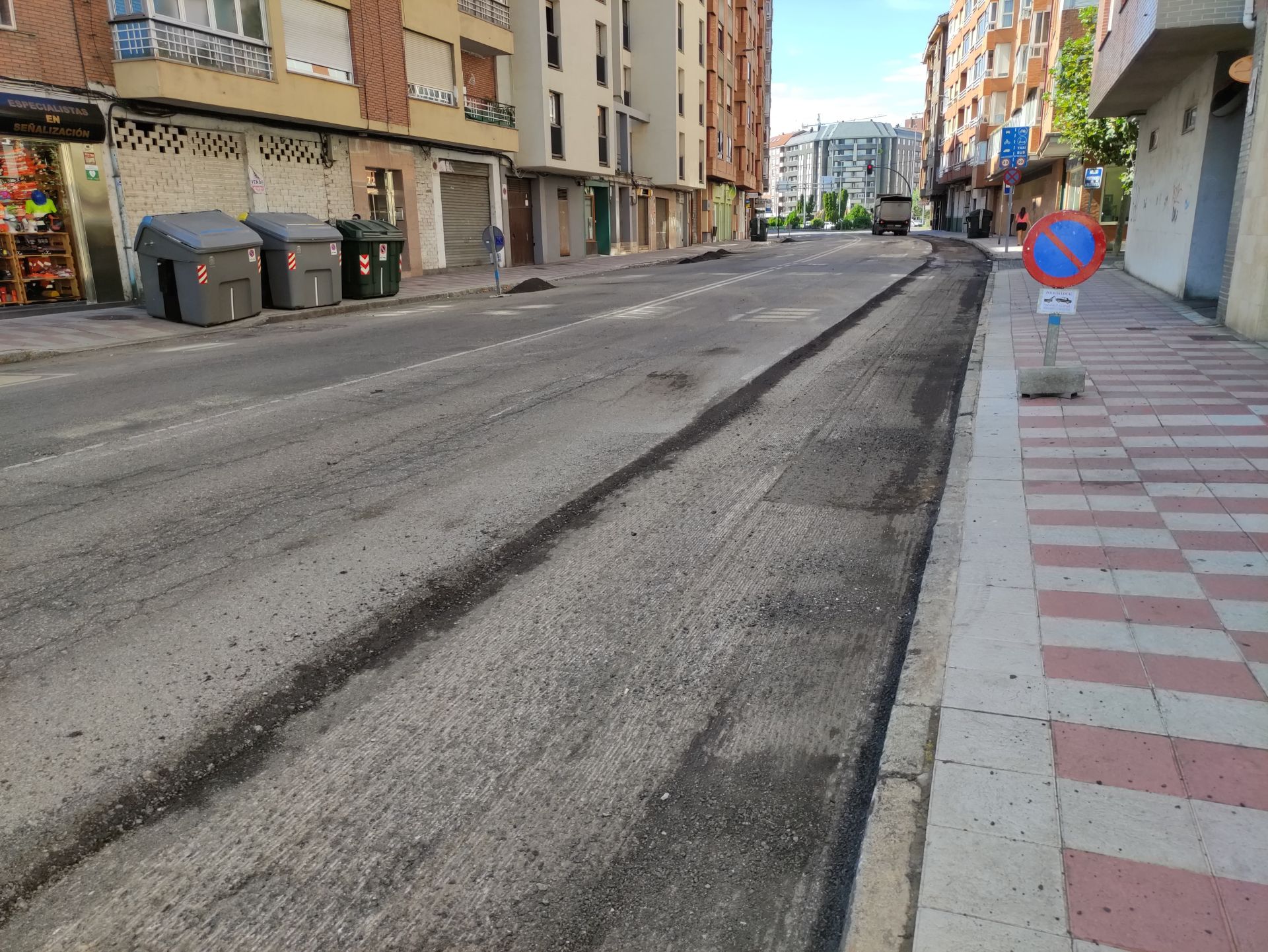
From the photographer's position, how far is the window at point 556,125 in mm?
31594

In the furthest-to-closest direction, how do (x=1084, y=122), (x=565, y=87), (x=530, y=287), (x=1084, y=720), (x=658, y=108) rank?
(x=658, y=108), (x=565, y=87), (x=1084, y=122), (x=530, y=287), (x=1084, y=720)

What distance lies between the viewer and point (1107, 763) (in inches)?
104

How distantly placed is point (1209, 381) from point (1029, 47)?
1858 inches

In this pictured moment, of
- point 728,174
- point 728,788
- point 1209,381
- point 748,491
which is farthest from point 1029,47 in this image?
point 728,788

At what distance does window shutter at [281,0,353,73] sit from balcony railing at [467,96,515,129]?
18.4 feet

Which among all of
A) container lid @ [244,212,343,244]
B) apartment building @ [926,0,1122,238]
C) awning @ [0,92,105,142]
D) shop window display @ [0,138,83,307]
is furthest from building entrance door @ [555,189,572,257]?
shop window display @ [0,138,83,307]

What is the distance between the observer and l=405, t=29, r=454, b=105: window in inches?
957

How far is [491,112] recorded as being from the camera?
93.4ft

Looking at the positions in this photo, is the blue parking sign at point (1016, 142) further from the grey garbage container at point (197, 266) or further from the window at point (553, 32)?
the grey garbage container at point (197, 266)

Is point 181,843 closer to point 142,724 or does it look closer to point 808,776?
point 142,724

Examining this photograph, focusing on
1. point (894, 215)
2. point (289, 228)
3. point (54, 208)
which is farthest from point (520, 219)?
point (894, 215)

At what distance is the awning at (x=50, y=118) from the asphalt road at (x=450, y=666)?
387 inches

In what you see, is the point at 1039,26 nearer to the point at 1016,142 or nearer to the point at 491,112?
the point at 1016,142

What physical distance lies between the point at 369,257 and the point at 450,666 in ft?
55.2
